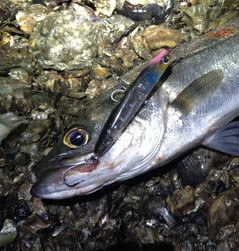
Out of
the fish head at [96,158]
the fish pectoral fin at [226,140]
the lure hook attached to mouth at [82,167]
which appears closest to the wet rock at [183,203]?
the fish pectoral fin at [226,140]

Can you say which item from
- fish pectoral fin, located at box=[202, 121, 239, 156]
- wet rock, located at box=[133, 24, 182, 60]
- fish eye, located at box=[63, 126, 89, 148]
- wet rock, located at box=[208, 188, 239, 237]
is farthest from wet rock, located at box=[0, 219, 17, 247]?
wet rock, located at box=[133, 24, 182, 60]

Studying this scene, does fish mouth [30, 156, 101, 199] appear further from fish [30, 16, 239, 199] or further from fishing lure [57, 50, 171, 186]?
fishing lure [57, 50, 171, 186]

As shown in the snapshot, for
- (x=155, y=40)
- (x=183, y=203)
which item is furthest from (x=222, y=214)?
(x=155, y=40)

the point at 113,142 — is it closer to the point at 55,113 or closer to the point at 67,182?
the point at 67,182

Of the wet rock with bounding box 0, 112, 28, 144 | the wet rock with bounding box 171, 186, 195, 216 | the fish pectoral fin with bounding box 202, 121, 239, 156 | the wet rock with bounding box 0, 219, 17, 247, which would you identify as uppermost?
the fish pectoral fin with bounding box 202, 121, 239, 156

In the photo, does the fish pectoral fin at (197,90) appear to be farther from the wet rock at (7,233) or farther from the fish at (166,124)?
the wet rock at (7,233)

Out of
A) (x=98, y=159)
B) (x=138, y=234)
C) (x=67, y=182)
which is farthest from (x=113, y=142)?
(x=138, y=234)

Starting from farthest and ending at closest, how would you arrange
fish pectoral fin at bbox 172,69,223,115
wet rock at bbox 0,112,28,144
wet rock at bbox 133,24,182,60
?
1. wet rock at bbox 133,24,182,60
2. wet rock at bbox 0,112,28,144
3. fish pectoral fin at bbox 172,69,223,115
